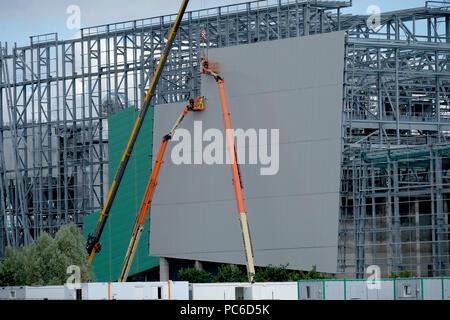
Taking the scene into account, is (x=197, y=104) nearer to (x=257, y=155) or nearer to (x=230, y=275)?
(x=257, y=155)

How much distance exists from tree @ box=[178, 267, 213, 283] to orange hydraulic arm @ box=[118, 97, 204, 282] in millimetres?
5139

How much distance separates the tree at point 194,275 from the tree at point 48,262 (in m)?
7.14

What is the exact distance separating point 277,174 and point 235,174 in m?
8.02

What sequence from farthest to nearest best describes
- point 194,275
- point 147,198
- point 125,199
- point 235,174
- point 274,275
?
point 125,199 < point 194,275 < point 147,198 < point 274,275 < point 235,174

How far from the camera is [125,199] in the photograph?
83.1 metres

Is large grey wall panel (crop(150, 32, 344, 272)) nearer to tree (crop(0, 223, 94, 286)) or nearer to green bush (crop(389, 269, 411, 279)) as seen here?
green bush (crop(389, 269, 411, 279))

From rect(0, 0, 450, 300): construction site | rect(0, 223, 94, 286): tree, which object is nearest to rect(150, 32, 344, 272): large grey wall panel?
rect(0, 0, 450, 300): construction site

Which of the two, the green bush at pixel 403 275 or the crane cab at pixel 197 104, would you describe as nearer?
Answer: the green bush at pixel 403 275

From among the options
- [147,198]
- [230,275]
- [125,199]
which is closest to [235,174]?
[147,198]

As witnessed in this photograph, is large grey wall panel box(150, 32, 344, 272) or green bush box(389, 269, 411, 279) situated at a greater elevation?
large grey wall panel box(150, 32, 344, 272)

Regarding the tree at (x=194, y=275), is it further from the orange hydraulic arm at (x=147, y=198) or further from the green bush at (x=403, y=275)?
the green bush at (x=403, y=275)

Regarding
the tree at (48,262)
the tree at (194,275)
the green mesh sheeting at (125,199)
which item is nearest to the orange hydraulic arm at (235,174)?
the tree at (194,275)

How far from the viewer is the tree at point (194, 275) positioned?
71.2 metres

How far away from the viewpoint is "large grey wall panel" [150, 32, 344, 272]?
66.6 m
